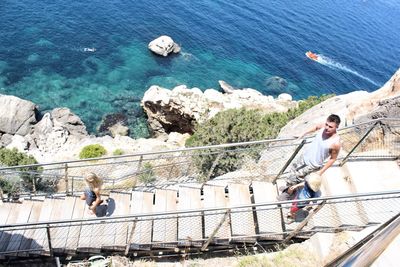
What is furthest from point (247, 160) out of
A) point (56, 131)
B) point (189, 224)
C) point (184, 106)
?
point (56, 131)

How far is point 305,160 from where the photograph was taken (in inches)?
363

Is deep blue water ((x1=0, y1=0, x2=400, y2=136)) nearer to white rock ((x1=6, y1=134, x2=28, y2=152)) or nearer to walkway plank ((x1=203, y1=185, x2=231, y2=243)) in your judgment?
white rock ((x1=6, y1=134, x2=28, y2=152))

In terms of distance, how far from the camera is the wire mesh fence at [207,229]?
9.20m

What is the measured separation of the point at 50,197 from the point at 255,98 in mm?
27894

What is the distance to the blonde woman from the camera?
9891mm

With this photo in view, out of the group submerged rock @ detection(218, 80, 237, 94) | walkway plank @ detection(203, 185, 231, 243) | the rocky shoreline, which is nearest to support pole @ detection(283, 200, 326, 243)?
walkway plank @ detection(203, 185, 231, 243)

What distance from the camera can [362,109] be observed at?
1650 cm

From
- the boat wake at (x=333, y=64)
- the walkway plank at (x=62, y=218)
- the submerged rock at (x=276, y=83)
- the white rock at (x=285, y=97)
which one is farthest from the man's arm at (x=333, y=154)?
the boat wake at (x=333, y=64)

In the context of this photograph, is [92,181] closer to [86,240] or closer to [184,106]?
[86,240]

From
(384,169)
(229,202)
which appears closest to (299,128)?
(384,169)

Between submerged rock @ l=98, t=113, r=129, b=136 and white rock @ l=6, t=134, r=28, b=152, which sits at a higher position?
white rock @ l=6, t=134, r=28, b=152

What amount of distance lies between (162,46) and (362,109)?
103ft

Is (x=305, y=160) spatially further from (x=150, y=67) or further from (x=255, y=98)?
(x=150, y=67)

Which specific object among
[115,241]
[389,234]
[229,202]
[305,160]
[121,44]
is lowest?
[121,44]
